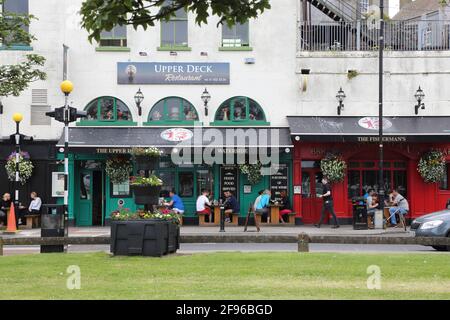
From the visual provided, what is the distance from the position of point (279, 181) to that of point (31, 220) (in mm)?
9710

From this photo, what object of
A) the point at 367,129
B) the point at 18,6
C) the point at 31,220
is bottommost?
the point at 31,220

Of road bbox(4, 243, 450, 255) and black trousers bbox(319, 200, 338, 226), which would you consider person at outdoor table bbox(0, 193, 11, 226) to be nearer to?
road bbox(4, 243, 450, 255)

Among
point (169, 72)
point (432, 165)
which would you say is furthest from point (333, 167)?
point (169, 72)

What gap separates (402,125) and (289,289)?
19.9 meters

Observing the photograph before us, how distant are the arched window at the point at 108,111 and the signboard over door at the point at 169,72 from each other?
897 mm

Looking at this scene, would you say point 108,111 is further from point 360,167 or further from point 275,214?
point 360,167

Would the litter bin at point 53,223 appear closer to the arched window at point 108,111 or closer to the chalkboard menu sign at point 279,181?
the arched window at point 108,111

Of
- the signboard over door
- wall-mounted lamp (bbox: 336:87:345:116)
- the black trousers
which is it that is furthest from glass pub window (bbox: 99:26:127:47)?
the black trousers

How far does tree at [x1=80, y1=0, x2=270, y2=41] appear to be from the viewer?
310 inches

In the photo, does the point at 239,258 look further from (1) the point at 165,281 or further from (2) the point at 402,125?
(2) the point at 402,125

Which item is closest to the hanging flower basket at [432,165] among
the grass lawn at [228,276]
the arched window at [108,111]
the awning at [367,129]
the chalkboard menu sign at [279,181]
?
the awning at [367,129]

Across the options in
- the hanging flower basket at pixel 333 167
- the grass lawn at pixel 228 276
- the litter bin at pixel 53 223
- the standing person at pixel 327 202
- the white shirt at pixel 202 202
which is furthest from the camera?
the hanging flower basket at pixel 333 167

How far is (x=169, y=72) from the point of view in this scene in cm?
2952

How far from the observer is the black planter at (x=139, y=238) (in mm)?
14984
